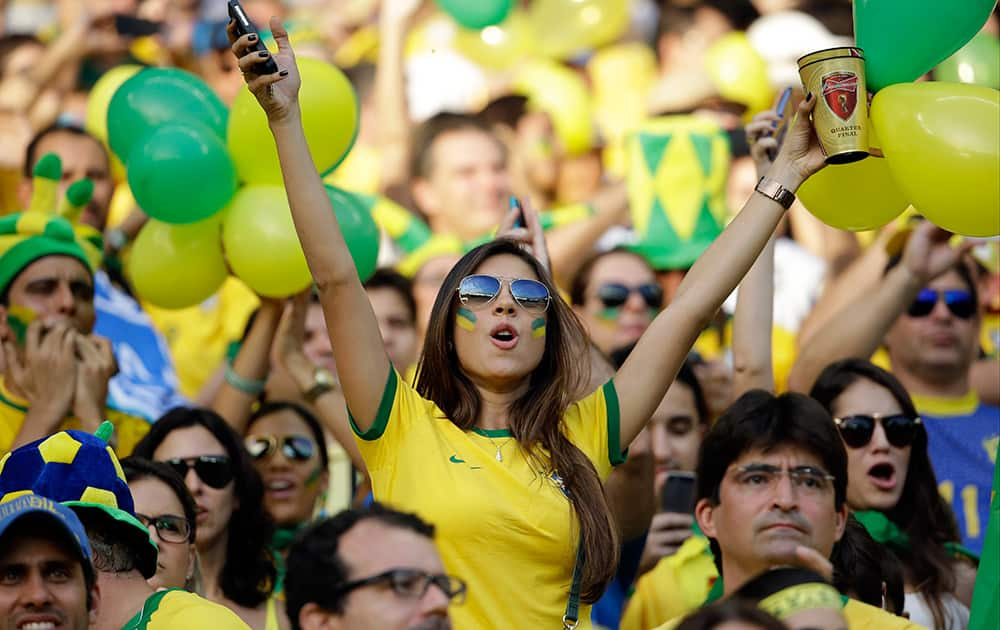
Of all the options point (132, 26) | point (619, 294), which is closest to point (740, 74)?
point (619, 294)

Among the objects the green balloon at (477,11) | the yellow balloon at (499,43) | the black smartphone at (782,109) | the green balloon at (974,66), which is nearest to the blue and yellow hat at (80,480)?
the black smartphone at (782,109)

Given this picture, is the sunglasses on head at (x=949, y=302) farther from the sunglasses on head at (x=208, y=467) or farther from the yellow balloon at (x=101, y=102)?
the yellow balloon at (x=101, y=102)

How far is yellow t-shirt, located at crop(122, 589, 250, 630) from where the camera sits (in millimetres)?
3473

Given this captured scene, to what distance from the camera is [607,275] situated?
627 cm

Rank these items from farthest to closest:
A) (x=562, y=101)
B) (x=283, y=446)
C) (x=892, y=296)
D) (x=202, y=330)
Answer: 1. (x=562, y=101)
2. (x=202, y=330)
3. (x=283, y=446)
4. (x=892, y=296)

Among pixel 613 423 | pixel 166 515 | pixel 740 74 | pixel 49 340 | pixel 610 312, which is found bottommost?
pixel 166 515

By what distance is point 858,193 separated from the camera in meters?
4.10

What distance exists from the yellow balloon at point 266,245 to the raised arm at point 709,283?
135cm

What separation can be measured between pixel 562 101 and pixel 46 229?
3760 mm

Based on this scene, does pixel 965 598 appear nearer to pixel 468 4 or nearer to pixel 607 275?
pixel 607 275

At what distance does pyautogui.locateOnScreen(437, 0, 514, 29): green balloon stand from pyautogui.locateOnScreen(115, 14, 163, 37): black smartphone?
1.48m

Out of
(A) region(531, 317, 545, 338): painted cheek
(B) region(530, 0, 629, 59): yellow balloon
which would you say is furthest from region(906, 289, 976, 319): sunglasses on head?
(B) region(530, 0, 629, 59): yellow balloon

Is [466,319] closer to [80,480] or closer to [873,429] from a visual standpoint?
[80,480]

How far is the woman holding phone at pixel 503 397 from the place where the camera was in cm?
364
